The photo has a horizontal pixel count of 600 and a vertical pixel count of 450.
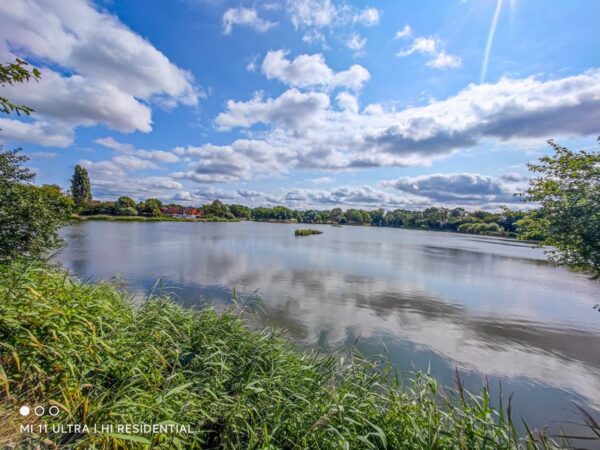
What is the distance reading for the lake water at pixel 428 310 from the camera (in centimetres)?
770

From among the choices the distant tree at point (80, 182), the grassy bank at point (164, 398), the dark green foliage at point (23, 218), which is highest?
the distant tree at point (80, 182)

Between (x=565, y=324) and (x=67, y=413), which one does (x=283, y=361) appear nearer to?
(x=67, y=413)

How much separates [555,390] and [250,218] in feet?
490

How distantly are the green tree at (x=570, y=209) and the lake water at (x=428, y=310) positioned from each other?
148 inches

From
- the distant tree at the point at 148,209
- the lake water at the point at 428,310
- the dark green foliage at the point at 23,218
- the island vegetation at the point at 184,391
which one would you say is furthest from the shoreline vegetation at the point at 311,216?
the island vegetation at the point at 184,391

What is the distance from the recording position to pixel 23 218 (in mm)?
8492

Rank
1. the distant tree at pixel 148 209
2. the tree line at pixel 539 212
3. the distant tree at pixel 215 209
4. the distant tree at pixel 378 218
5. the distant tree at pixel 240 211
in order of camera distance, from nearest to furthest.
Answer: the tree line at pixel 539 212
the distant tree at pixel 148 209
the distant tree at pixel 215 209
the distant tree at pixel 240 211
the distant tree at pixel 378 218

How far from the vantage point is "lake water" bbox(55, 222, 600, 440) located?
7695 millimetres

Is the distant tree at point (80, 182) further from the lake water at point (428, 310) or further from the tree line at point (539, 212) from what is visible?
the tree line at point (539, 212)

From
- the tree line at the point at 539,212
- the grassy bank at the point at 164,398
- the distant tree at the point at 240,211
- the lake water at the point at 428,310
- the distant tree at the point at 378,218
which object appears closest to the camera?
the grassy bank at the point at 164,398

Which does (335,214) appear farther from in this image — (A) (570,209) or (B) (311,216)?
(A) (570,209)

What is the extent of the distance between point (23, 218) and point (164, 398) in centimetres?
960

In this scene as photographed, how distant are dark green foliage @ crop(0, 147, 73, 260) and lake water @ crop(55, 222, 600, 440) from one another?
421 centimetres

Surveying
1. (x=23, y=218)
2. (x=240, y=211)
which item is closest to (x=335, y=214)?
(x=240, y=211)
